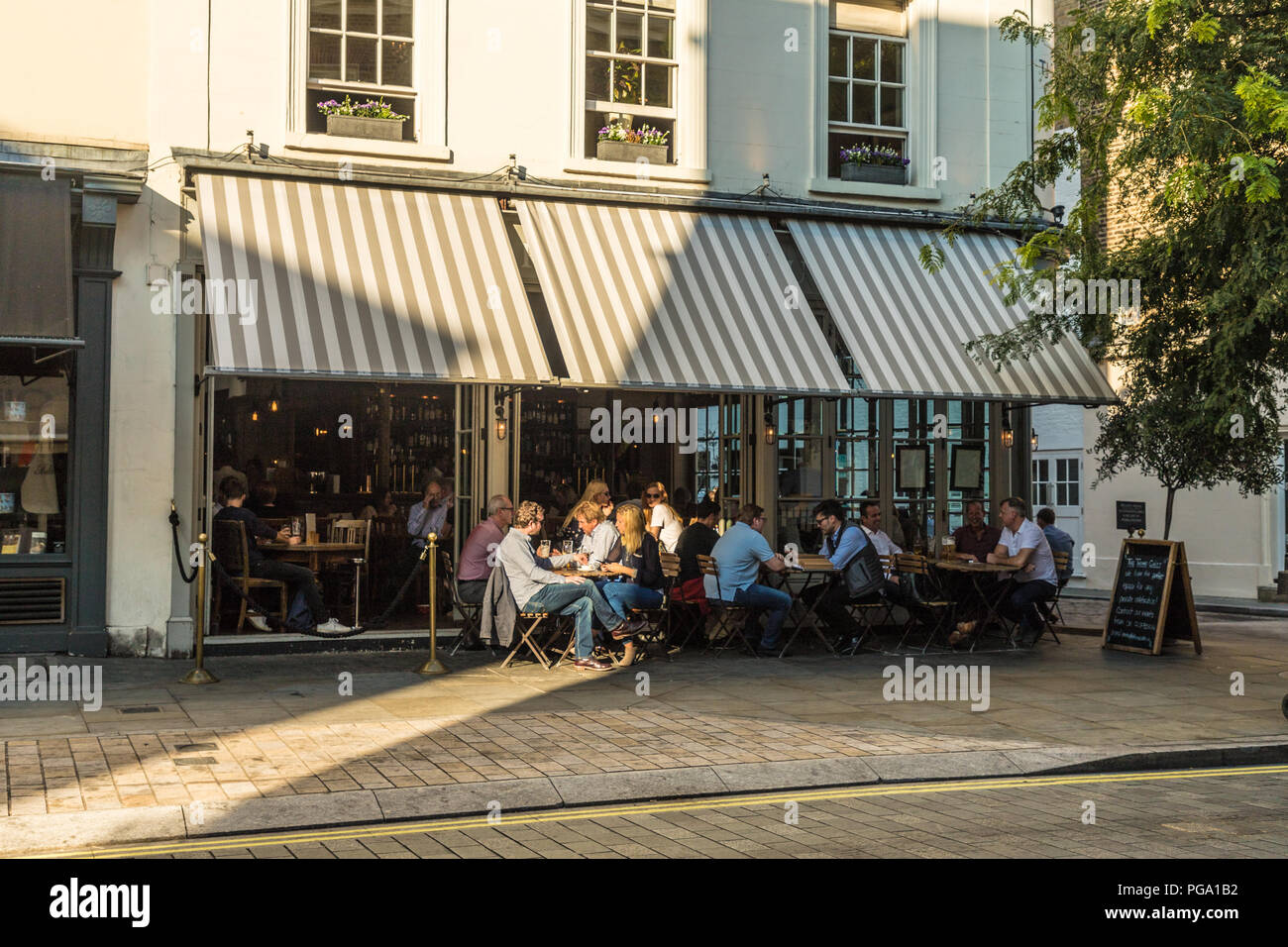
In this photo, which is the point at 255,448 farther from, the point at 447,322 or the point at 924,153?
the point at 924,153

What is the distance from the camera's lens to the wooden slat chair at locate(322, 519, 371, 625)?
15.4m

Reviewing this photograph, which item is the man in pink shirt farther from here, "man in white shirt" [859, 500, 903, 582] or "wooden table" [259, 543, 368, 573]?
"man in white shirt" [859, 500, 903, 582]

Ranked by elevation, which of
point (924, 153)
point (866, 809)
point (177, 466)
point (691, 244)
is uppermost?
point (924, 153)

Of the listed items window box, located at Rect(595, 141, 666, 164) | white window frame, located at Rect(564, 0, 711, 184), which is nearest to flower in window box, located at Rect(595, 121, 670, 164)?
window box, located at Rect(595, 141, 666, 164)

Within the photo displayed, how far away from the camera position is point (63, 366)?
12.5 m

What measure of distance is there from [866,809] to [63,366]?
344 inches

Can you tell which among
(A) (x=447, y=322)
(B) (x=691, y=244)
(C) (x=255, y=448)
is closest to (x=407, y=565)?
(C) (x=255, y=448)

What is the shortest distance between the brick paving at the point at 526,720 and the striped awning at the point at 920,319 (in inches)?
111

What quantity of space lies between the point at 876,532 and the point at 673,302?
11.1 ft

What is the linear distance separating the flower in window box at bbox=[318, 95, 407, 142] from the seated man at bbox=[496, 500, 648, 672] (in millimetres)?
4193

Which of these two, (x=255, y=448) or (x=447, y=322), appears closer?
(x=447, y=322)
